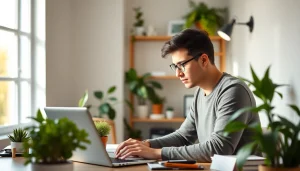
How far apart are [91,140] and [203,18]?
11.4 feet

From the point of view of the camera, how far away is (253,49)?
4.40m

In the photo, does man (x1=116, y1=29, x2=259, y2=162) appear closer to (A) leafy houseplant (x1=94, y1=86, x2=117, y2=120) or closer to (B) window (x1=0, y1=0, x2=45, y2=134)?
(B) window (x1=0, y1=0, x2=45, y2=134)

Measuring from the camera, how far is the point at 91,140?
6.82ft

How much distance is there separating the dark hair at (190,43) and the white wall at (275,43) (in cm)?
79

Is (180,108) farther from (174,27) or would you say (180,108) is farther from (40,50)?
(40,50)

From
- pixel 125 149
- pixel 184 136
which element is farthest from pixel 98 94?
pixel 125 149

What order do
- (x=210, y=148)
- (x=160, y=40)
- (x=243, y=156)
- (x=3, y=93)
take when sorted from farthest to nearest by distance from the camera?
(x=160, y=40), (x=3, y=93), (x=210, y=148), (x=243, y=156)

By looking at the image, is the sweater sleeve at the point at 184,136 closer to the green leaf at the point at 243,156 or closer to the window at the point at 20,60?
the green leaf at the point at 243,156

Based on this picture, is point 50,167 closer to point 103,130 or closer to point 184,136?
point 103,130

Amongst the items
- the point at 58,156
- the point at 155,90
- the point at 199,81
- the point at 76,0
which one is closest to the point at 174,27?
the point at 155,90

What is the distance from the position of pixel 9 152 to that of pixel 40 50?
193 cm

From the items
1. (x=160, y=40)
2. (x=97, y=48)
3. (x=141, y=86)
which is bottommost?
(x=141, y=86)

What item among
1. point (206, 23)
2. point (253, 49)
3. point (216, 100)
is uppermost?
point (206, 23)

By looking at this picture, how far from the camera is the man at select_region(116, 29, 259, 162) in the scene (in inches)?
90.4
